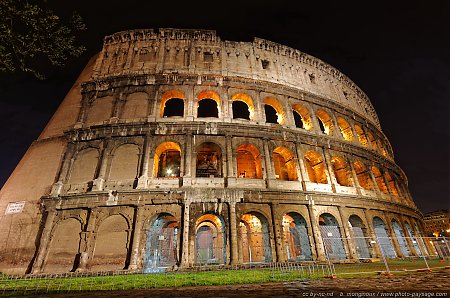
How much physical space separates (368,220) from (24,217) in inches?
778

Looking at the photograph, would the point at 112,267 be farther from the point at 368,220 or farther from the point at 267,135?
the point at 368,220

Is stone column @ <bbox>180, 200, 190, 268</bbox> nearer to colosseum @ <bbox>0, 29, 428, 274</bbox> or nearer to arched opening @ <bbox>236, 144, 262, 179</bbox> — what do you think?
colosseum @ <bbox>0, 29, 428, 274</bbox>

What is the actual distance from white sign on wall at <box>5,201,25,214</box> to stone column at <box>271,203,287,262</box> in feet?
45.1

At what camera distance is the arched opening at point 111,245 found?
10.9 metres

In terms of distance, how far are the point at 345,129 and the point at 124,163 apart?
55.2 ft

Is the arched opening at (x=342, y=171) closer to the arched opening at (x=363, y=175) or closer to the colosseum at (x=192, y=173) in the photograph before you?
the colosseum at (x=192, y=173)

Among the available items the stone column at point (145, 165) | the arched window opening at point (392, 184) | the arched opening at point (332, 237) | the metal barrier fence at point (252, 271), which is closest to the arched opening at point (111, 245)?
the metal barrier fence at point (252, 271)

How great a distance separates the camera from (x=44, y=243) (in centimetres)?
1146

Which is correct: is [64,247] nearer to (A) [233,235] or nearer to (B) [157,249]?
(B) [157,249]

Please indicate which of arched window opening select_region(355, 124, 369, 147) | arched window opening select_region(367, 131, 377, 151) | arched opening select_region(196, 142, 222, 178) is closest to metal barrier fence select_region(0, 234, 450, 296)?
arched opening select_region(196, 142, 222, 178)

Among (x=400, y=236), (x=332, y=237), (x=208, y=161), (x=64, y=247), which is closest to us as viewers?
(x=64, y=247)

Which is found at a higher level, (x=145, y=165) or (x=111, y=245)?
(x=145, y=165)

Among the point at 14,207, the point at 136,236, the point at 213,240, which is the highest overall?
the point at 14,207

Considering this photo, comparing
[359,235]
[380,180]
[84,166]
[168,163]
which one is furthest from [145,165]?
[380,180]
